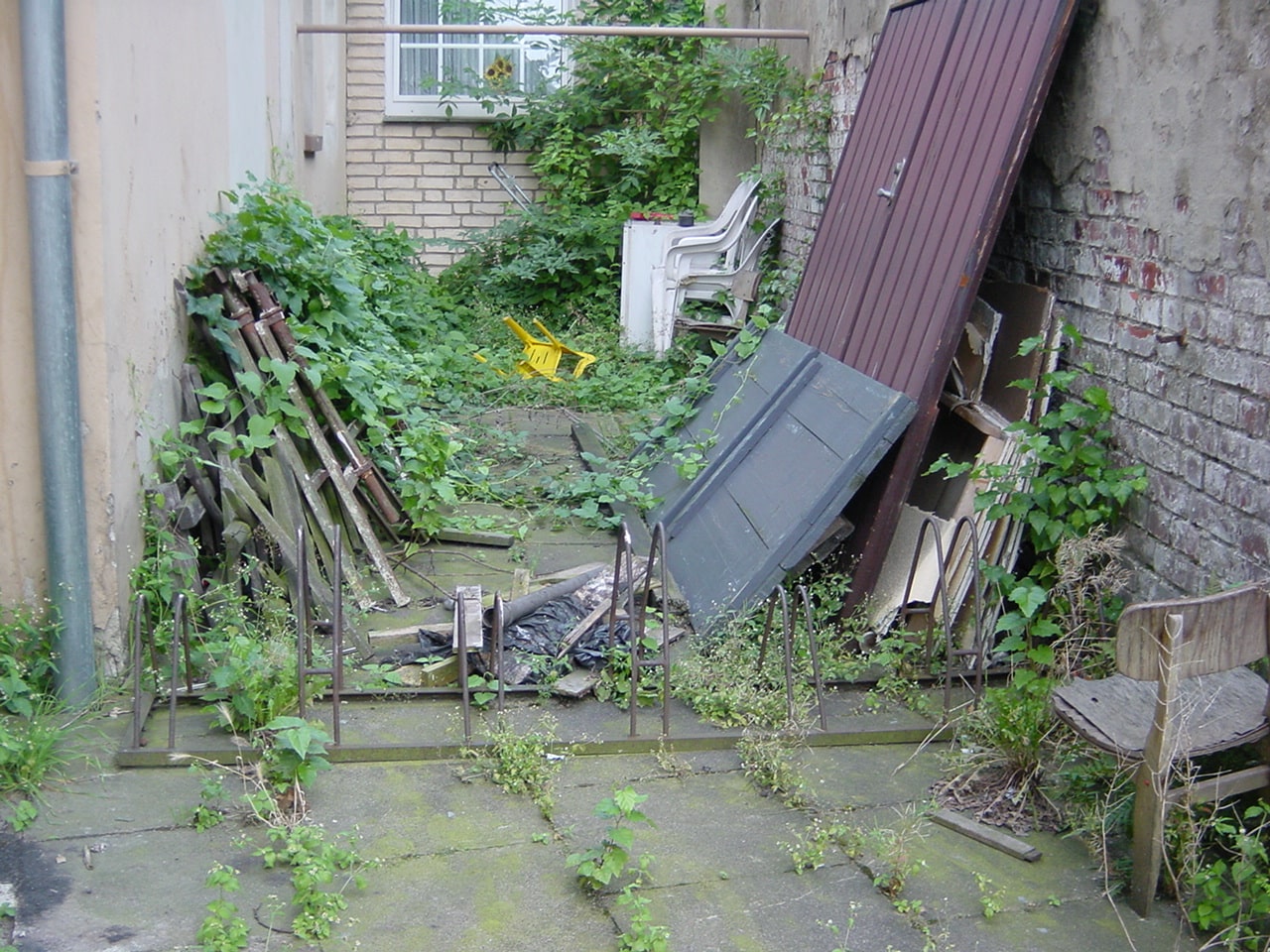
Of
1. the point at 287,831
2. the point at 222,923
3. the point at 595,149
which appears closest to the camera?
the point at 222,923

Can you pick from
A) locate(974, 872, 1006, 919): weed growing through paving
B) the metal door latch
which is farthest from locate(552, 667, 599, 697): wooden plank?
the metal door latch

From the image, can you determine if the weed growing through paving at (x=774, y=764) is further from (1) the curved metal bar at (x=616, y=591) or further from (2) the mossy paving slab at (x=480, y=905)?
(2) the mossy paving slab at (x=480, y=905)

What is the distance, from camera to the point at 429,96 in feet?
39.9

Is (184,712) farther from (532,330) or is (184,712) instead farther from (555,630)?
(532,330)

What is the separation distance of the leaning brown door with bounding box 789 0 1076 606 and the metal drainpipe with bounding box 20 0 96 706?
288 cm

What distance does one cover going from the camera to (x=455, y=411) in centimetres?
826

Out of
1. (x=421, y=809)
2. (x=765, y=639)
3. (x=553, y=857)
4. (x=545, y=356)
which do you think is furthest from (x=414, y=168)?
(x=553, y=857)

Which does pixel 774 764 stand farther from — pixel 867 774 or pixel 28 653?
pixel 28 653

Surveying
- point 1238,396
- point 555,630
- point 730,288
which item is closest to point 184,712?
point 555,630

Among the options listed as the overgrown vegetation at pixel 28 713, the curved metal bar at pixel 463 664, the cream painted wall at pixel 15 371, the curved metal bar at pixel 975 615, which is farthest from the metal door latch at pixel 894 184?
the overgrown vegetation at pixel 28 713

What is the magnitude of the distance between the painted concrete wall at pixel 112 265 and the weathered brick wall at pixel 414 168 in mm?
6656

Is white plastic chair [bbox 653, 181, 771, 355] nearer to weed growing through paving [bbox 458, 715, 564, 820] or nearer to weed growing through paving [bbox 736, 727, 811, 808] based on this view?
weed growing through paving [bbox 736, 727, 811, 808]

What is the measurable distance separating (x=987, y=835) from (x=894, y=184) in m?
3.25

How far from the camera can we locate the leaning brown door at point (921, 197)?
457 centimetres
